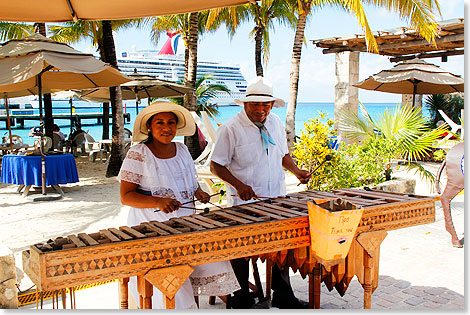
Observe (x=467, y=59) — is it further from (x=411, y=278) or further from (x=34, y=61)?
(x=34, y=61)

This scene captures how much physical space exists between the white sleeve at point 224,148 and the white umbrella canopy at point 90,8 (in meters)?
0.98

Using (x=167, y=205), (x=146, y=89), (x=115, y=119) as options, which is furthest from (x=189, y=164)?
(x=146, y=89)

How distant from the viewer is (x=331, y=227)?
2588mm

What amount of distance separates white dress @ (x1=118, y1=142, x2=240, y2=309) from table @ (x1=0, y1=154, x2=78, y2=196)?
6638 millimetres

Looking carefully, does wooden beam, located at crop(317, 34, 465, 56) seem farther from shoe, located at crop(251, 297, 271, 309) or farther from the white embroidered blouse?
the white embroidered blouse

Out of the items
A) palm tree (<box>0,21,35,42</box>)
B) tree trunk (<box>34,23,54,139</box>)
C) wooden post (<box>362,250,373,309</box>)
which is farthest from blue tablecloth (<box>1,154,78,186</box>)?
palm tree (<box>0,21,35,42</box>)

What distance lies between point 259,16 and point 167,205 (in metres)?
15.1

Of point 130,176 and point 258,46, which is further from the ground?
point 258,46

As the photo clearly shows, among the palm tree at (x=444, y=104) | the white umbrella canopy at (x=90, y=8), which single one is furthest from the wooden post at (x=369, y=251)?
the palm tree at (x=444, y=104)

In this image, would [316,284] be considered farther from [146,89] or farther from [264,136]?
[146,89]

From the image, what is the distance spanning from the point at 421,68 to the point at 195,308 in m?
6.30

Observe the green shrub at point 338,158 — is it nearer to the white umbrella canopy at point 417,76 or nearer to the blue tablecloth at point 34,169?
the white umbrella canopy at point 417,76

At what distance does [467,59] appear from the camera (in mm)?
3123

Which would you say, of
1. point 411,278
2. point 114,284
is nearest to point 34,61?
point 114,284
